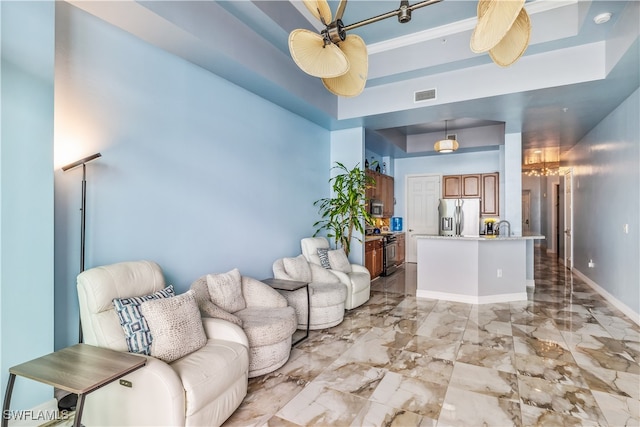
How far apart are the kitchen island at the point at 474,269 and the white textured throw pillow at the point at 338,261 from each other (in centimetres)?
139

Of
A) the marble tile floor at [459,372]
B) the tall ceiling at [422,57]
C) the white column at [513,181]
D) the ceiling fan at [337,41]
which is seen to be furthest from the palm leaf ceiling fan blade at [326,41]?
the white column at [513,181]

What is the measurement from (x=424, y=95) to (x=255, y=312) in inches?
141

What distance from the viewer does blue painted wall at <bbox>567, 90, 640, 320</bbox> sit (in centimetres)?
411

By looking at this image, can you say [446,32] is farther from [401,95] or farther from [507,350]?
[507,350]

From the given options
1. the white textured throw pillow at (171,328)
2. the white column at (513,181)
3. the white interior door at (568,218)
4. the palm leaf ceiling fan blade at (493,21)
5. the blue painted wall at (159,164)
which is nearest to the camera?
the palm leaf ceiling fan blade at (493,21)

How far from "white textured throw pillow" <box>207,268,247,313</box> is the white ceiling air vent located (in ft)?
11.1

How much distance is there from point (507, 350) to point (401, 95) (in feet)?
11.3

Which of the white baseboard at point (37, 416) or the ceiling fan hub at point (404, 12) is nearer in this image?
the ceiling fan hub at point (404, 12)

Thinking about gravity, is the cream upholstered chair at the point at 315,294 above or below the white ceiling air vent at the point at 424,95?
below

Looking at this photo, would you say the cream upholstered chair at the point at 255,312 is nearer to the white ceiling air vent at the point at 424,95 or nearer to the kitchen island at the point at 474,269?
the kitchen island at the point at 474,269

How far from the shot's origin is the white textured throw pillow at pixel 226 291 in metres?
2.96

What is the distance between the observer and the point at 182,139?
3.14 m

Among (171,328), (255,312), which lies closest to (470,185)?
(255,312)

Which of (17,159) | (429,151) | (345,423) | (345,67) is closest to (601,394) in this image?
(345,423)
